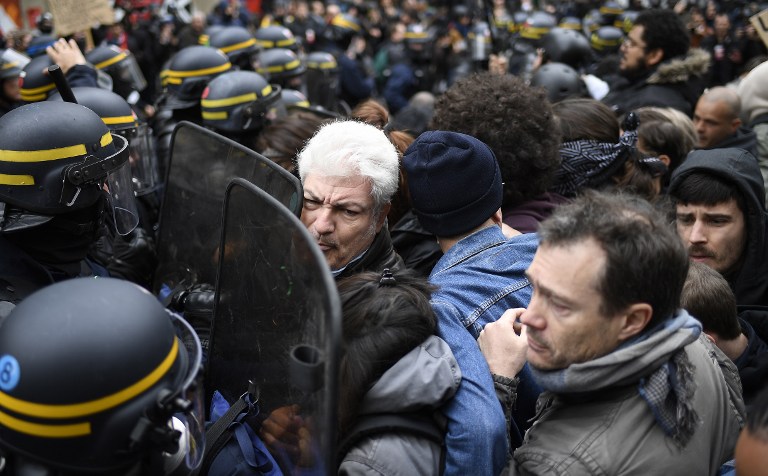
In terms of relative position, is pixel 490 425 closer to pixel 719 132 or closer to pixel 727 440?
pixel 727 440

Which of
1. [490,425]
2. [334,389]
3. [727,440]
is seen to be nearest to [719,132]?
[727,440]

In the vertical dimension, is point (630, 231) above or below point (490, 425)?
above

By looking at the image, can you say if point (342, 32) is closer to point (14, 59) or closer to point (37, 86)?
point (14, 59)

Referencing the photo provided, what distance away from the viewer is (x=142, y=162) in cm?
381

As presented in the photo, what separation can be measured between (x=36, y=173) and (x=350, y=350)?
1.27 m

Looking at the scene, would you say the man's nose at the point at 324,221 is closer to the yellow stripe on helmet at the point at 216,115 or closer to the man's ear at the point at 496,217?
the man's ear at the point at 496,217

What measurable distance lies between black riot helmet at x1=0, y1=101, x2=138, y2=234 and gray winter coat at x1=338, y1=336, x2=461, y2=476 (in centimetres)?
130

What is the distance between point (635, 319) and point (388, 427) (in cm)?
62

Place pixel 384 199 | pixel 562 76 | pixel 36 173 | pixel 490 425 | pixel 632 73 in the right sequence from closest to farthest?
pixel 490 425
pixel 36 173
pixel 384 199
pixel 562 76
pixel 632 73

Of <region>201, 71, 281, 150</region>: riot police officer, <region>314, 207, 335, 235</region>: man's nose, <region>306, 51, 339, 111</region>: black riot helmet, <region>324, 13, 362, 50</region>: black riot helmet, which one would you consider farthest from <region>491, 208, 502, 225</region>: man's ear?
<region>324, 13, 362, 50</region>: black riot helmet

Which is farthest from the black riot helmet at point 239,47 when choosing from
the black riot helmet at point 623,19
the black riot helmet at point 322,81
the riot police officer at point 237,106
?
the black riot helmet at point 623,19

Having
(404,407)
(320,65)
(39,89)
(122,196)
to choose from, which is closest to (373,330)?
(404,407)

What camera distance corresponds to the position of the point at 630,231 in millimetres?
1638

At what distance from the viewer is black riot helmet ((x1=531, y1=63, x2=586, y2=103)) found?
17.7 feet
